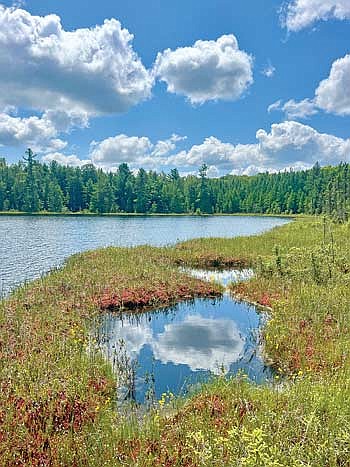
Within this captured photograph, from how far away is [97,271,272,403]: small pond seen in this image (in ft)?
30.2

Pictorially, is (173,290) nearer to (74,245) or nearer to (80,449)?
(80,449)

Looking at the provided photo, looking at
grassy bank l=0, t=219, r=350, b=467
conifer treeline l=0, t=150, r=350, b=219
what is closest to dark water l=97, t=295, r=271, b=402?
grassy bank l=0, t=219, r=350, b=467

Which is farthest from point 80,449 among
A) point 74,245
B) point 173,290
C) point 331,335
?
point 74,245

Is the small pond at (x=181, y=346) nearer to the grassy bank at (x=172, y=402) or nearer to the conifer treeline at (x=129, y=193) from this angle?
the grassy bank at (x=172, y=402)

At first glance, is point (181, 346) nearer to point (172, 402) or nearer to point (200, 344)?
point (200, 344)

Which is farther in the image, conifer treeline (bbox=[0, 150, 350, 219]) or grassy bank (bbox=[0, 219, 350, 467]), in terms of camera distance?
conifer treeline (bbox=[0, 150, 350, 219])

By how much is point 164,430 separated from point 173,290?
10.8 m

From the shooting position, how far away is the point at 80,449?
18.9 feet

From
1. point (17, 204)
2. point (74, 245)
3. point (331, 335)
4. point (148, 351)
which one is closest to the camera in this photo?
point (331, 335)

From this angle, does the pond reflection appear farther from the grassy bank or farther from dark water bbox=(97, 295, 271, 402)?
the grassy bank

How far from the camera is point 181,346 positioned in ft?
38.0

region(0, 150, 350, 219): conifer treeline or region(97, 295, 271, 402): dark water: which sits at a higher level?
region(0, 150, 350, 219): conifer treeline

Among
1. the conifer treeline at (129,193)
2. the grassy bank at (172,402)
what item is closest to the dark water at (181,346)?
the grassy bank at (172,402)

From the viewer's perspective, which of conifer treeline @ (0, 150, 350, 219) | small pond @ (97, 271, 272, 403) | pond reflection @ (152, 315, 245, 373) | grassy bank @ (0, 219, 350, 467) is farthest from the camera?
conifer treeline @ (0, 150, 350, 219)
